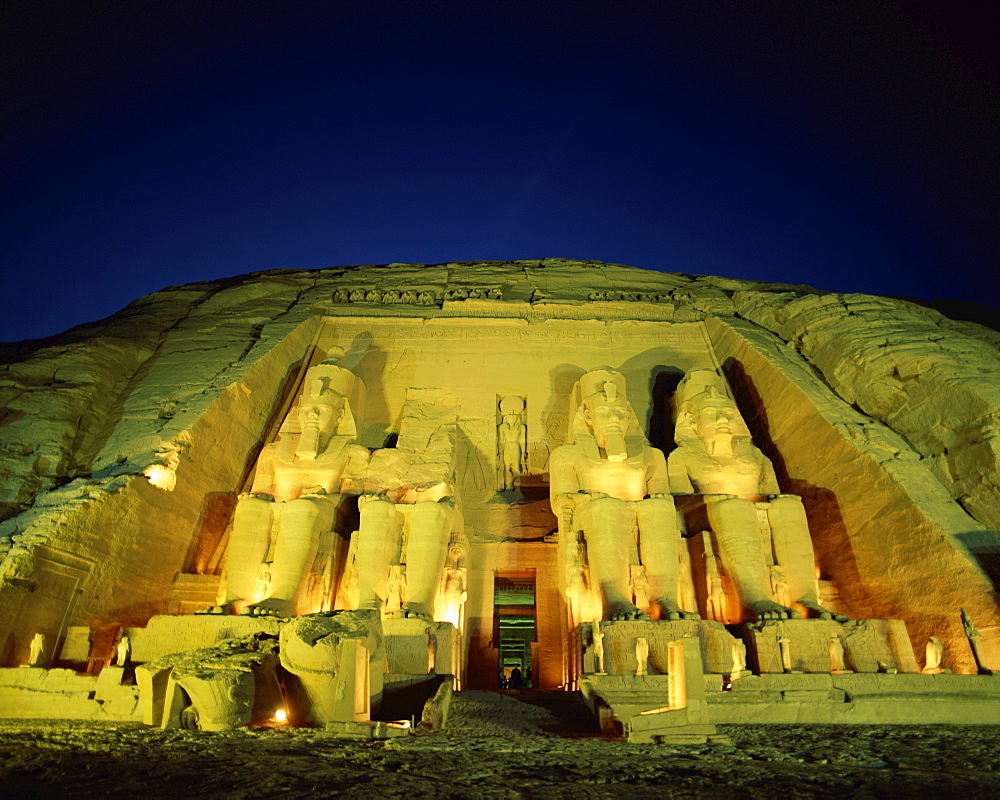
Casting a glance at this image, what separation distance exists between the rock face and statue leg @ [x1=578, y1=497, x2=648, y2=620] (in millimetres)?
1329

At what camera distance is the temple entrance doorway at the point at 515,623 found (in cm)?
1010

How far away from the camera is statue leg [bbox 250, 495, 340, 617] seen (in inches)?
322

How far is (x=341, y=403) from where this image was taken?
1054 cm

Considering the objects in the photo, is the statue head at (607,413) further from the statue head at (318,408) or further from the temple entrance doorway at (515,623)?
the statue head at (318,408)

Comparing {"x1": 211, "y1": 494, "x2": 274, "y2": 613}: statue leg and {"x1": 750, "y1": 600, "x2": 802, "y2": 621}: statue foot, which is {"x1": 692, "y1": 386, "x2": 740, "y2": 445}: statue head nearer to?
{"x1": 750, "y1": 600, "x2": 802, "y2": 621}: statue foot

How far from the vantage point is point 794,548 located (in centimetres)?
869

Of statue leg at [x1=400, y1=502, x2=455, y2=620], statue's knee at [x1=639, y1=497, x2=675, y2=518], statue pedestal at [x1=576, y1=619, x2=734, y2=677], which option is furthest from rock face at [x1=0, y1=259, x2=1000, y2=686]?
statue's knee at [x1=639, y1=497, x2=675, y2=518]

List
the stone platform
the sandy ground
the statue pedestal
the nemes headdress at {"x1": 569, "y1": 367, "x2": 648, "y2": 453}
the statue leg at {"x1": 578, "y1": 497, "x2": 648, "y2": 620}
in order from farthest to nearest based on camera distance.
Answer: the nemes headdress at {"x1": 569, "y1": 367, "x2": 648, "y2": 453}, the statue leg at {"x1": 578, "y1": 497, "x2": 648, "y2": 620}, the statue pedestal, the stone platform, the sandy ground

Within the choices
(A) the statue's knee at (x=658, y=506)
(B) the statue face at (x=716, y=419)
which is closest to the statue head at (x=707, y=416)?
(B) the statue face at (x=716, y=419)

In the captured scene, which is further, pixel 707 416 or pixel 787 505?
pixel 707 416

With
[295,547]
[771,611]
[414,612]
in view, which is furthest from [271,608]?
[771,611]

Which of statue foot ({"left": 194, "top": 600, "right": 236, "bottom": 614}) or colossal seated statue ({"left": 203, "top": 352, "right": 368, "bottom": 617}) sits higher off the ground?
colossal seated statue ({"left": 203, "top": 352, "right": 368, "bottom": 617})

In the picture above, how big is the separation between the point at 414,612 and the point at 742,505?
446cm

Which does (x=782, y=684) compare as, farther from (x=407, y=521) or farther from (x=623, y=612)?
(x=407, y=521)
